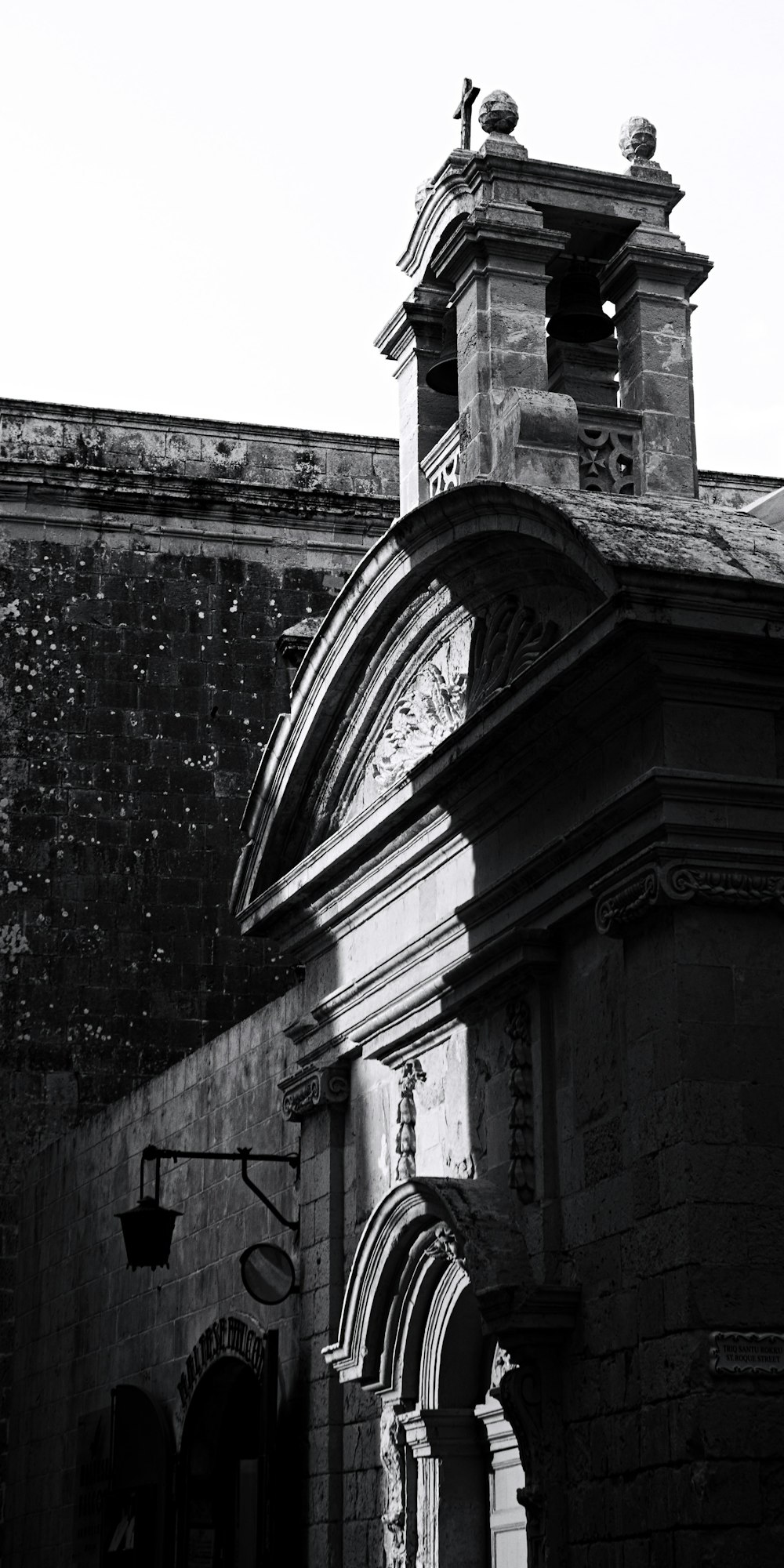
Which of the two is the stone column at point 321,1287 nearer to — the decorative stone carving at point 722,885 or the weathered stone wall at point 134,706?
the decorative stone carving at point 722,885

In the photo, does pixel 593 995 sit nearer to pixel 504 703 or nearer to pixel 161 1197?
pixel 504 703

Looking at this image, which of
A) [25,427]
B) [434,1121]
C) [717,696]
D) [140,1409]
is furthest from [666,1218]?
[25,427]

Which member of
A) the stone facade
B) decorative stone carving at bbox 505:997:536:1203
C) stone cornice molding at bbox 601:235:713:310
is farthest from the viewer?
stone cornice molding at bbox 601:235:713:310

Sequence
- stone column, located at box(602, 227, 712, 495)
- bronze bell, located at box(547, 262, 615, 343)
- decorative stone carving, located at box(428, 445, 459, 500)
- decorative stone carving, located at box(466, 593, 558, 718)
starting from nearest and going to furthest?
decorative stone carving, located at box(466, 593, 558, 718), stone column, located at box(602, 227, 712, 495), bronze bell, located at box(547, 262, 615, 343), decorative stone carving, located at box(428, 445, 459, 500)

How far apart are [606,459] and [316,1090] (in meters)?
3.41

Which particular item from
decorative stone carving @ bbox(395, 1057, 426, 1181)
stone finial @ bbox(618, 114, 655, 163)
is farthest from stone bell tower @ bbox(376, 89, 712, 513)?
decorative stone carving @ bbox(395, 1057, 426, 1181)

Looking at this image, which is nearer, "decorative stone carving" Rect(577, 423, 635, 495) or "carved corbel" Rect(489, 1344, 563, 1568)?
"carved corbel" Rect(489, 1344, 563, 1568)

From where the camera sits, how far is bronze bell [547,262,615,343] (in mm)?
10719

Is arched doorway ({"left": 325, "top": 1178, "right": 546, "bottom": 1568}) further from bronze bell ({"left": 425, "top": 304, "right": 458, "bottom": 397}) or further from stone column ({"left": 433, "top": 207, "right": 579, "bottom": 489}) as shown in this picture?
bronze bell ({"left": 425, "top": 304, "right": 458, "bottom": 397})

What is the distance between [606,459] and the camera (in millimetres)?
10211

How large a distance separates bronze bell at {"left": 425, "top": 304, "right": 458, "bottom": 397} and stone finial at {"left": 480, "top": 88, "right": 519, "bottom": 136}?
0.83 meters

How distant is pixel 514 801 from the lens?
943 centimetres

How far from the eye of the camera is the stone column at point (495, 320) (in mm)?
10234

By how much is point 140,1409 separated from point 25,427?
779 centimetres
